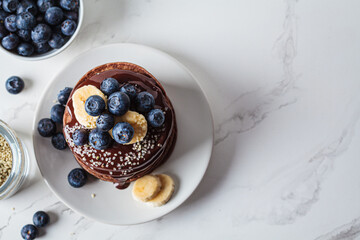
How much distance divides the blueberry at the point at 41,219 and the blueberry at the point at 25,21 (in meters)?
0.93

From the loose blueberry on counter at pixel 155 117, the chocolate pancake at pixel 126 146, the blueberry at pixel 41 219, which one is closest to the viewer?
the loose blueberry on counter at pixel 155 117

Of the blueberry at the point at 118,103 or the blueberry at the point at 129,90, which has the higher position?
the blueberry at the point at 118,103

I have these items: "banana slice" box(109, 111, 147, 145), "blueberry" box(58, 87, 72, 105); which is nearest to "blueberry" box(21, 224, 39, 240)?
"blueberry" box(58, 87, 72, 105)

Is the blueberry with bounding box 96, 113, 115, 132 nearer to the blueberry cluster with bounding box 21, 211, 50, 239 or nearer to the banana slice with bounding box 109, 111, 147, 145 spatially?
the banana slice with bounding box 109, 111, 147, 145

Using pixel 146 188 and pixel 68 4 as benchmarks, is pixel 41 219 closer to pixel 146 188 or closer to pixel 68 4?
pixel 146 188

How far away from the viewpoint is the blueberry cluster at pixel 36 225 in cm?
193

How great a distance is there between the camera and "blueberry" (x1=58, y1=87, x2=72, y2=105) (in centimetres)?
183

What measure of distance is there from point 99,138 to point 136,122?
16 centimetres

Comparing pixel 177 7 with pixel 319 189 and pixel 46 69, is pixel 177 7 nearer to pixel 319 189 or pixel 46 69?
pixel 46 69

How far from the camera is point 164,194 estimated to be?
5.97ft

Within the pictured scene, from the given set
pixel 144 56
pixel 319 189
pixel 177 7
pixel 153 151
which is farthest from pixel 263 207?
pixel 177 7

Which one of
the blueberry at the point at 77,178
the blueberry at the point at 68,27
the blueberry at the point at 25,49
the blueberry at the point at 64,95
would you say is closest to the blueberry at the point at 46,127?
the blueberry at the point at 64,95

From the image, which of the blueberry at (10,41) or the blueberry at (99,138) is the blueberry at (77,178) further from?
the blueberry at (10,41)

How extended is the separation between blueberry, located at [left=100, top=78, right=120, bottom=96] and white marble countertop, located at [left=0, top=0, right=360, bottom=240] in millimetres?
535
